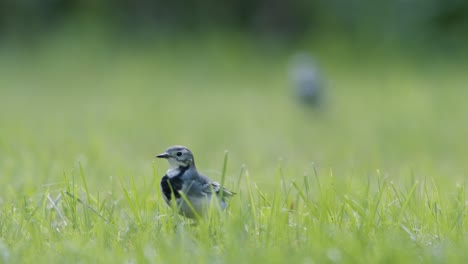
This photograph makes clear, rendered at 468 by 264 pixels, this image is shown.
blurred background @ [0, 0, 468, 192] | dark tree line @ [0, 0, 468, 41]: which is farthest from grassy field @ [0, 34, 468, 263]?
dark tree line @ [0, 0, 468, 41]

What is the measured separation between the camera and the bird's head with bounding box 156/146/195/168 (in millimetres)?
4090

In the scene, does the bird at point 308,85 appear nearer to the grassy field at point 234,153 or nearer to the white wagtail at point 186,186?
the grassy field at point 234,153

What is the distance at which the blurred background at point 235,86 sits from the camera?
827cm

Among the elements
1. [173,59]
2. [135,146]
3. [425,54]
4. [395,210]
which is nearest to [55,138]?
[135,146]

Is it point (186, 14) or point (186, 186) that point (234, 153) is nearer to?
point (186, 186)

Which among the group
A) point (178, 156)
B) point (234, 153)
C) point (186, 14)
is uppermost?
point (186, 14)

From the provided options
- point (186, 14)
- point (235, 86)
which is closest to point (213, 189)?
point (235, 86)

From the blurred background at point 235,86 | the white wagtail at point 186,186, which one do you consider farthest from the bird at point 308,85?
the white wagtail at point 186,186

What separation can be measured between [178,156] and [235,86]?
12780 millimetres

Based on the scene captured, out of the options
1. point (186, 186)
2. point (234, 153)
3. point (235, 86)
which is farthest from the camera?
point (235, 86)

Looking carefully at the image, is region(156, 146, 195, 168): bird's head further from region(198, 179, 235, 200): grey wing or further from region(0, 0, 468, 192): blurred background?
region(0, 0, 468, 192): blurred background

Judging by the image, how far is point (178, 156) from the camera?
13.5 feet

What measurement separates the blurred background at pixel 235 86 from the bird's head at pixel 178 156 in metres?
1.11

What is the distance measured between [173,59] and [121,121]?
7.85m
